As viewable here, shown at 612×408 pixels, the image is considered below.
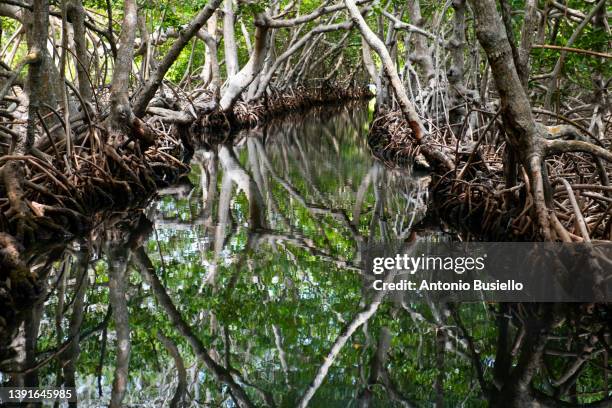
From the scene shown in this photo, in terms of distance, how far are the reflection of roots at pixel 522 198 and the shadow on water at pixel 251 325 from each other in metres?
0.45

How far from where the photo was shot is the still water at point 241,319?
3775 millimetres

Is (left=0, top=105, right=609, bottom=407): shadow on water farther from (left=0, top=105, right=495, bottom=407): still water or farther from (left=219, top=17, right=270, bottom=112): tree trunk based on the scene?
(left=219, top=17, right=270, bottom=112): tree trunk

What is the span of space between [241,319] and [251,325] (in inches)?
5.2

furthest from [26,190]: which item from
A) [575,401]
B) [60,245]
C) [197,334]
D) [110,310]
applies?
[575,401]

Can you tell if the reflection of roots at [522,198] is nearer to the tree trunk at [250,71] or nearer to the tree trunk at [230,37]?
the tree trunk at [250,71]

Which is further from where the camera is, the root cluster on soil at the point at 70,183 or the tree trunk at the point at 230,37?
the tree trunk at the point at 230,37

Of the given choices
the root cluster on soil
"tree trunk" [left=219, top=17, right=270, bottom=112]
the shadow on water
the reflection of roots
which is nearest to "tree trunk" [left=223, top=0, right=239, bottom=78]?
"tree trunk" [left=219, top=17, right=270, bottom=112]

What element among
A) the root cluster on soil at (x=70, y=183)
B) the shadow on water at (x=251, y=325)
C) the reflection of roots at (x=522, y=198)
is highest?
the root cluster on soil at (x=70, y=183)

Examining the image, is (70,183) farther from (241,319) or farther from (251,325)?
(251,325)

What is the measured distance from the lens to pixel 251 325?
4.70 metres

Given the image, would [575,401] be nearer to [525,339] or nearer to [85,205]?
[525,339]

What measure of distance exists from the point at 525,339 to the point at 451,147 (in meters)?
5.02

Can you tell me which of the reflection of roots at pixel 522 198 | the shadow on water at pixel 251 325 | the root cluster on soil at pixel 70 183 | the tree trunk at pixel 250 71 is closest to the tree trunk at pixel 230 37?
the tree trunk at pixel 250 71

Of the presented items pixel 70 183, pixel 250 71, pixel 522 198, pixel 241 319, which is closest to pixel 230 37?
pixel 250 71
